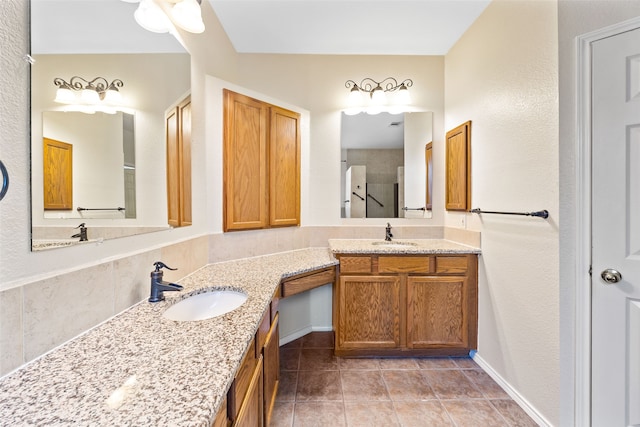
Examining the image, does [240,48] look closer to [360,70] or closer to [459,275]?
[360,70]

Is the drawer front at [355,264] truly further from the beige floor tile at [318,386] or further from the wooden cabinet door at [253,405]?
the wooden cabinet door at [253,405]

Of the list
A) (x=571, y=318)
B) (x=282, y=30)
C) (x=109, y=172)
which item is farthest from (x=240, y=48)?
(x=571, y=318)

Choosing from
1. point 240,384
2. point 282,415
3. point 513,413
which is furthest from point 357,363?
point 240,384

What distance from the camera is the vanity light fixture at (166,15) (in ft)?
4.00

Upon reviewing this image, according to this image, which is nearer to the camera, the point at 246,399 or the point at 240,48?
the point at 246,399

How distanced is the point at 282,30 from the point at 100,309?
2.29 m

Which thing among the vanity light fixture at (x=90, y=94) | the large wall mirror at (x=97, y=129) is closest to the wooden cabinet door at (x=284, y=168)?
the large wall mirror at (x=97, y=129)

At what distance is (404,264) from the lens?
219cm

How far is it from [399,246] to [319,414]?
4.79ft

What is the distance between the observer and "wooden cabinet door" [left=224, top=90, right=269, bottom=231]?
2047mm

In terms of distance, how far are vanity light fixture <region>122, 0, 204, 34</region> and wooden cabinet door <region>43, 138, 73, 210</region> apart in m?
0.72

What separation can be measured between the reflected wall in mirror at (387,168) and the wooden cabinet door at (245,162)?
2.70 feet

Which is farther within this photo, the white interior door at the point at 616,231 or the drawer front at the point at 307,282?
the drawer front at the point at 307,282

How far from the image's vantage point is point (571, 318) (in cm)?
140
